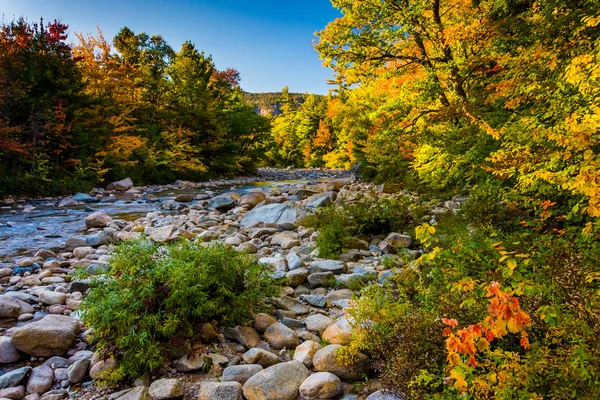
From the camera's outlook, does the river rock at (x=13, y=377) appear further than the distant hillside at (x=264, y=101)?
No

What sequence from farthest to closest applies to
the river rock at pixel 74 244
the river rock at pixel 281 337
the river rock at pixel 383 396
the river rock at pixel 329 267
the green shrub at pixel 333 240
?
the river rock at pixel 74 244
the green shrub at pixel 333 240
the river rock at pixel 329 267
the river rock at pixel 281 337
the river rock at pixel 383 396

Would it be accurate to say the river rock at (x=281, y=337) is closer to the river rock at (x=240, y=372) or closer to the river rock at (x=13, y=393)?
the river rock at (x=240, y=372)

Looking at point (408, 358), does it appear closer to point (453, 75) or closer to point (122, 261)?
point (122, 261)

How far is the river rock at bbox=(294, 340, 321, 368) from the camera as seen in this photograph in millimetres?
2724

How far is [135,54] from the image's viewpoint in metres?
22.3

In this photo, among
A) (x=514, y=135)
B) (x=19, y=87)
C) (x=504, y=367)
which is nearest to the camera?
(x=504, y=367)

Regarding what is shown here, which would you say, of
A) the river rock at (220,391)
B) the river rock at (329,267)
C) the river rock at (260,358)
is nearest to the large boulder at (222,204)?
the river rock at (329,267)

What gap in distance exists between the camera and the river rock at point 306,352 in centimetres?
272

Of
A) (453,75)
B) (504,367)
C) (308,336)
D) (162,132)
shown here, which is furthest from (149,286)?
(162,132)

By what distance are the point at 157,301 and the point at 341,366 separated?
1.62 meters

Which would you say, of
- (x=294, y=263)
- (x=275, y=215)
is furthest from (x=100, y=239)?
(x=294, y=263)

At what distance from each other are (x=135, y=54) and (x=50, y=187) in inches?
531

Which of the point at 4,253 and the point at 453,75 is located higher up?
the point at 453,75

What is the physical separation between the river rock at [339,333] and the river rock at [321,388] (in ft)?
1.22
